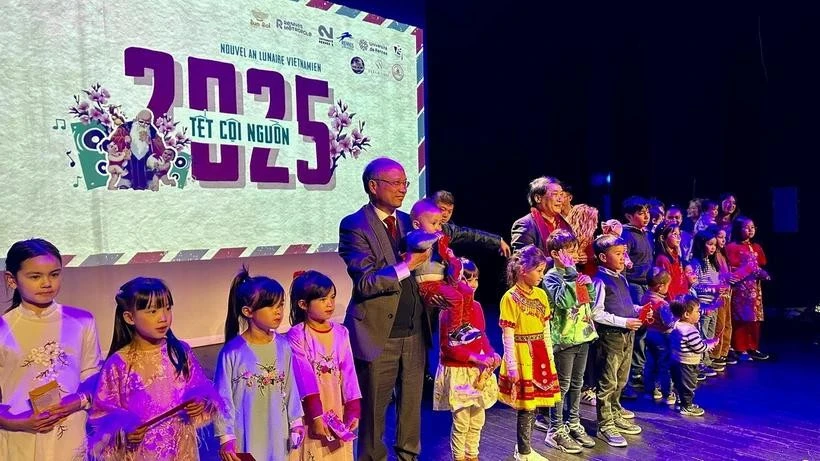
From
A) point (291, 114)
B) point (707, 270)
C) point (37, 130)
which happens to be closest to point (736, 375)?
point (707, 270)

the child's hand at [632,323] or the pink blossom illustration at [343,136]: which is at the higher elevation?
the pink blossom illustration at [343,136]

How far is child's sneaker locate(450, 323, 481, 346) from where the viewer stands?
2.71 metres

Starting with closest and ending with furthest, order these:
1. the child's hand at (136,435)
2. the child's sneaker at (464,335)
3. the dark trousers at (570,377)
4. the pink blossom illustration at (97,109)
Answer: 1. the child's hand at (136,435)
2. the child's sneaker at (464,335)
3. the pink blossom illustration at (97,109)
4. the dark trousers at (570,377)

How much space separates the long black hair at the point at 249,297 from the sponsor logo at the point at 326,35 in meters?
2.18

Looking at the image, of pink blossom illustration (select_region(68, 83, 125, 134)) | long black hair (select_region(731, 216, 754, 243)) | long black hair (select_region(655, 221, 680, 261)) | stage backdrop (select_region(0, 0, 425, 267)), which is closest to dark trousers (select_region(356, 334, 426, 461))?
stage backdrop (select_region(0, 0, 425, 267))

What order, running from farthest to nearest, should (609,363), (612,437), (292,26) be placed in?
(292,26) → (609,363) → (612,437)

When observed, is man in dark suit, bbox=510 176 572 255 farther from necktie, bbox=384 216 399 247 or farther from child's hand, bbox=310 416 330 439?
child's hand, bbox=310 416 330 439

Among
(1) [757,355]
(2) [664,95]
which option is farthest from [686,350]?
(2) [664,95]

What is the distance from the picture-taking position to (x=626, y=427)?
11.1ft

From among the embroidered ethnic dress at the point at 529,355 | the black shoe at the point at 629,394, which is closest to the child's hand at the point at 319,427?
the embroidered ethnic dress at the point at 529,355

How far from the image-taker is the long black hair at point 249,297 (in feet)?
6.99

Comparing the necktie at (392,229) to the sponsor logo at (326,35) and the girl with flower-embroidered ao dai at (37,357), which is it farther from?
the sponsor logo at (326,35)

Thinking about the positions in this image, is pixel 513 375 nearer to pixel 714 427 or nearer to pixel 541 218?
pixel 541 218

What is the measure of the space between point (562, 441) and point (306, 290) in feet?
5.35
